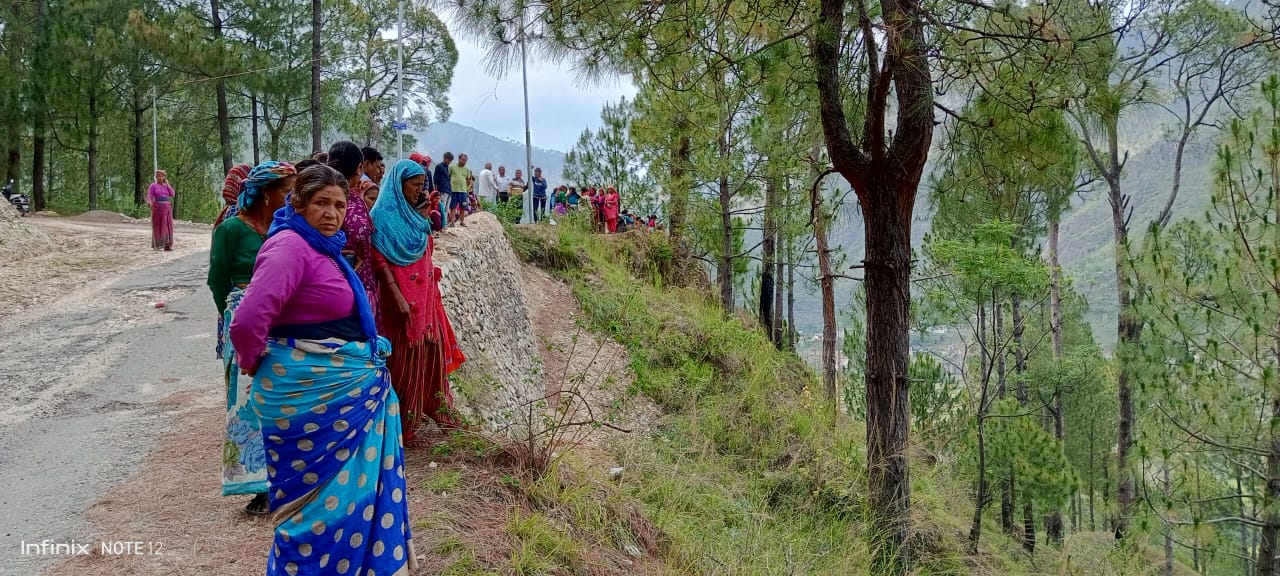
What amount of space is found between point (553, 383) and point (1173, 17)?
37.1ft

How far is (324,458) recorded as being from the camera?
2186mm

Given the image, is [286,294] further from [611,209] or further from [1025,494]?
[1025,494]

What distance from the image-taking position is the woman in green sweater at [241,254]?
113 inches

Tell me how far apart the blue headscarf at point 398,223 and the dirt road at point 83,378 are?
1.72 meters

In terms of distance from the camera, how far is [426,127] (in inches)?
998

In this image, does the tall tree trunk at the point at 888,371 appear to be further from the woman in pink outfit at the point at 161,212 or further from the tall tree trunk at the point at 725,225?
the woman in pink outfit at the point at 161,212

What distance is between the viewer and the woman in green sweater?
288 centimetres

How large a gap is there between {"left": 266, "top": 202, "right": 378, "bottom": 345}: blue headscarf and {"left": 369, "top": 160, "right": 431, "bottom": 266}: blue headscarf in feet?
3.57

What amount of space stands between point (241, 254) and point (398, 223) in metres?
0.75

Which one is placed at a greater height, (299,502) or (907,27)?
(907,27)

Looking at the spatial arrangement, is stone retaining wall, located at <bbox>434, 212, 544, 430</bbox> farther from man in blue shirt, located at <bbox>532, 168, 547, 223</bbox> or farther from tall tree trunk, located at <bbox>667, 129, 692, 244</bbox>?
man in blue shirt, located at <bbox>532, 168, 547, 223</bbox>

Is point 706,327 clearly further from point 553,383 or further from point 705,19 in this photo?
point 705,19

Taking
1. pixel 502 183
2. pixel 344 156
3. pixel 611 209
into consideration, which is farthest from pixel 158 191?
pixel 344 156

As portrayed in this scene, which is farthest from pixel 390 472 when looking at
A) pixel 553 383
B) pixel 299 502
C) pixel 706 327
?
pixel 706 327
